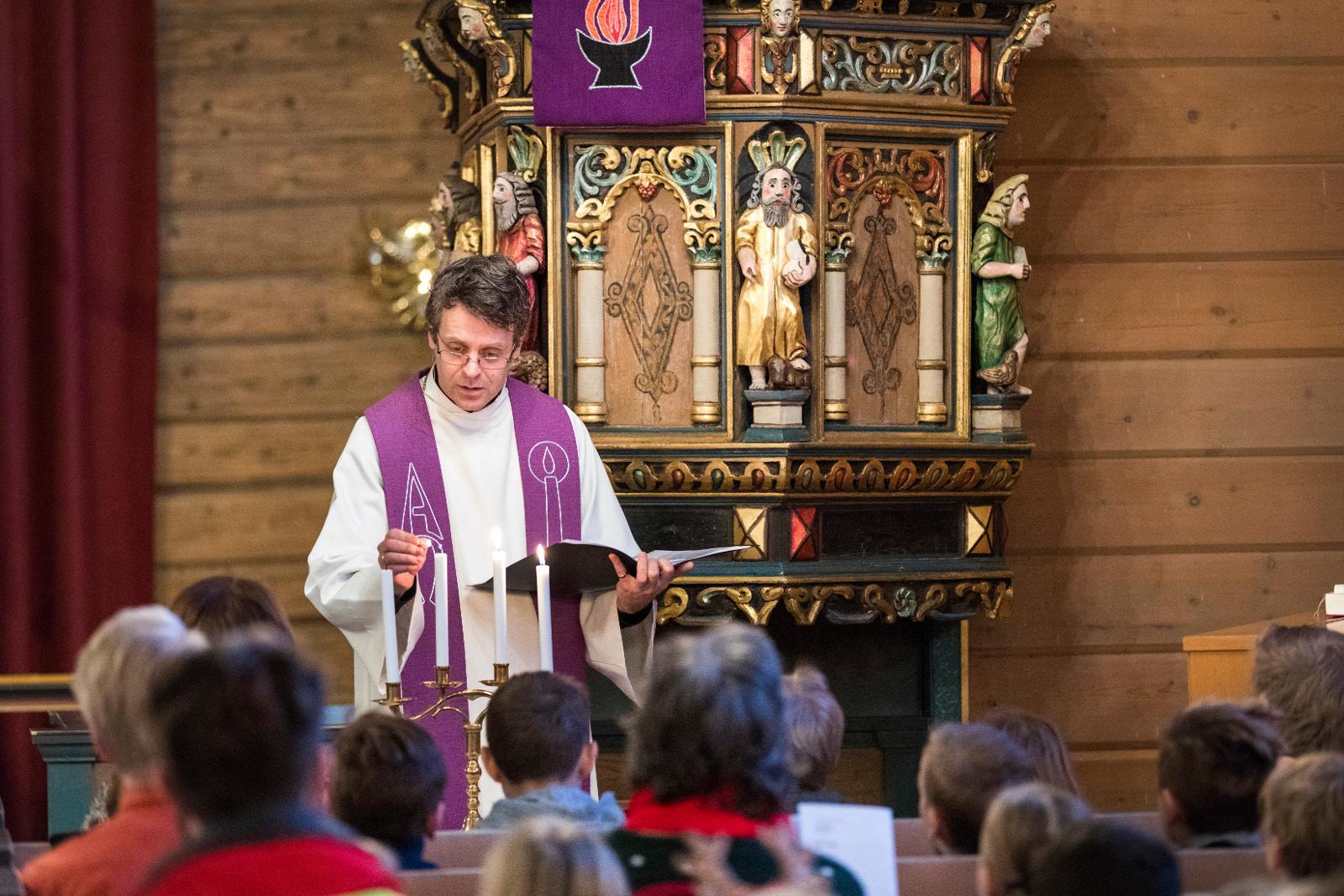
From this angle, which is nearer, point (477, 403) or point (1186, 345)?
point (477, 403)

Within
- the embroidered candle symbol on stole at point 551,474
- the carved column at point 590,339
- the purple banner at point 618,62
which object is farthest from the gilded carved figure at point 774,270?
the embroidered candle symbol on stole at point 551,474

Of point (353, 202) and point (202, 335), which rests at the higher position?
point (353, 202)

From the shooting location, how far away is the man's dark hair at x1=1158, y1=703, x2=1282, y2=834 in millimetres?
2689

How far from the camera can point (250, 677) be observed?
163 centimetres

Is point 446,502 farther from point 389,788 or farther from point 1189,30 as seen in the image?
point 1189,30

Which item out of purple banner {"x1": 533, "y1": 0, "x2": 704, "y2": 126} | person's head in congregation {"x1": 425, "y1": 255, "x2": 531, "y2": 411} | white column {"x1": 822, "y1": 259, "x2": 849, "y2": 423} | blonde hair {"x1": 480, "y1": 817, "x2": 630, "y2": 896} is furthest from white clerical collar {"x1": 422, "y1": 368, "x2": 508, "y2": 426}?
blonde hair {"x1": 480, "y1": 817, "x2": 630, "y2": 896}

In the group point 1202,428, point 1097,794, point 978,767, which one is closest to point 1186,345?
point 1202,428

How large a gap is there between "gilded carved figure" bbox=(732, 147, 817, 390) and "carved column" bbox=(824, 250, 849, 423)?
11 cm

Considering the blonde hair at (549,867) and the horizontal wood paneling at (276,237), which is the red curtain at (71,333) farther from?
the blonde hair at (549,867)

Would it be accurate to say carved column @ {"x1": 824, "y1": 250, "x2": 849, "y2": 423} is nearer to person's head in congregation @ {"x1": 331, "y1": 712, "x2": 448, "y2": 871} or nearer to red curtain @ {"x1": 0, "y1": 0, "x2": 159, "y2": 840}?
red curtain @ {"x1": 0, "y1": 0, "x2": 159, "y2": 840}

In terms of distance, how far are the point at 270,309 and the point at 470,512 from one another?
256 centimetres

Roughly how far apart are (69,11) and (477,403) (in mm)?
3067

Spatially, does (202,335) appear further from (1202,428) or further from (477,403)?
(1202,428)

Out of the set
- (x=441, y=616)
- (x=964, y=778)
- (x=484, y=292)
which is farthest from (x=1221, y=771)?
(x=484, y=292)
